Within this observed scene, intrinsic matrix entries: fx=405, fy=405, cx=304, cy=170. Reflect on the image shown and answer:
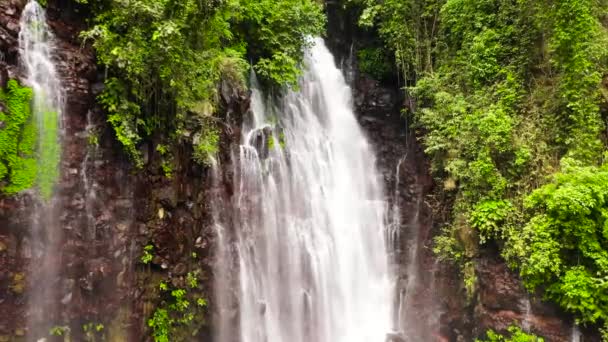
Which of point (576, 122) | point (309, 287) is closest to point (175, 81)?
point (309, 287)

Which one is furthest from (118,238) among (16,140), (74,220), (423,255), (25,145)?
(423,255)

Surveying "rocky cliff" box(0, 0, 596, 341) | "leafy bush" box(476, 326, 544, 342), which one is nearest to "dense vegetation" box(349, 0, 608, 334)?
"rocky cliff" box(0, 0, 596, 341)

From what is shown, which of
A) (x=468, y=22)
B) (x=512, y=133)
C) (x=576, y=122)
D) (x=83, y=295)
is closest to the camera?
(x=83, y=295)

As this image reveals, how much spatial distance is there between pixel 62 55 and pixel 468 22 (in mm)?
10121

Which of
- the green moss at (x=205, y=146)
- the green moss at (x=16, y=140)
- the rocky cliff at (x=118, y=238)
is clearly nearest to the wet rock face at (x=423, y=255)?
the rocky cliff at (x=118, y=238)

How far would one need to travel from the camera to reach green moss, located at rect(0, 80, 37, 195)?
662 centimetres

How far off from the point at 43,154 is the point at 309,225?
Result: 657cm

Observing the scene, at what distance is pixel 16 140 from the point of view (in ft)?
22.1

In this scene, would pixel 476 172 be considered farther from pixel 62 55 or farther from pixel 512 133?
pixel 62 55

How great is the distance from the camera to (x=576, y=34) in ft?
29.8

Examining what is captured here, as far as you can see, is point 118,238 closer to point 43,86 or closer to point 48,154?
point 48,154

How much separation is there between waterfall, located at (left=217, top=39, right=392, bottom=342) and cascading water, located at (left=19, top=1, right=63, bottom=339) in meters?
3.59

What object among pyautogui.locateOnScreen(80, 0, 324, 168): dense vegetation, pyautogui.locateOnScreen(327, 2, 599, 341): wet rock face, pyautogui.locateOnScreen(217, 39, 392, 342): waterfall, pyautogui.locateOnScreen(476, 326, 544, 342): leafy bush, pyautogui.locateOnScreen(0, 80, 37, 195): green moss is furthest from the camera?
pyautogui.locateOnScreen(217, 39, 392, 342): waterfall

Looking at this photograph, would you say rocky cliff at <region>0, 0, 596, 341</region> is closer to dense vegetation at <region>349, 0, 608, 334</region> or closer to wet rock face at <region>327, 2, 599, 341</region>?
wet rock face at <region>327, 2, 599, 341</region>
